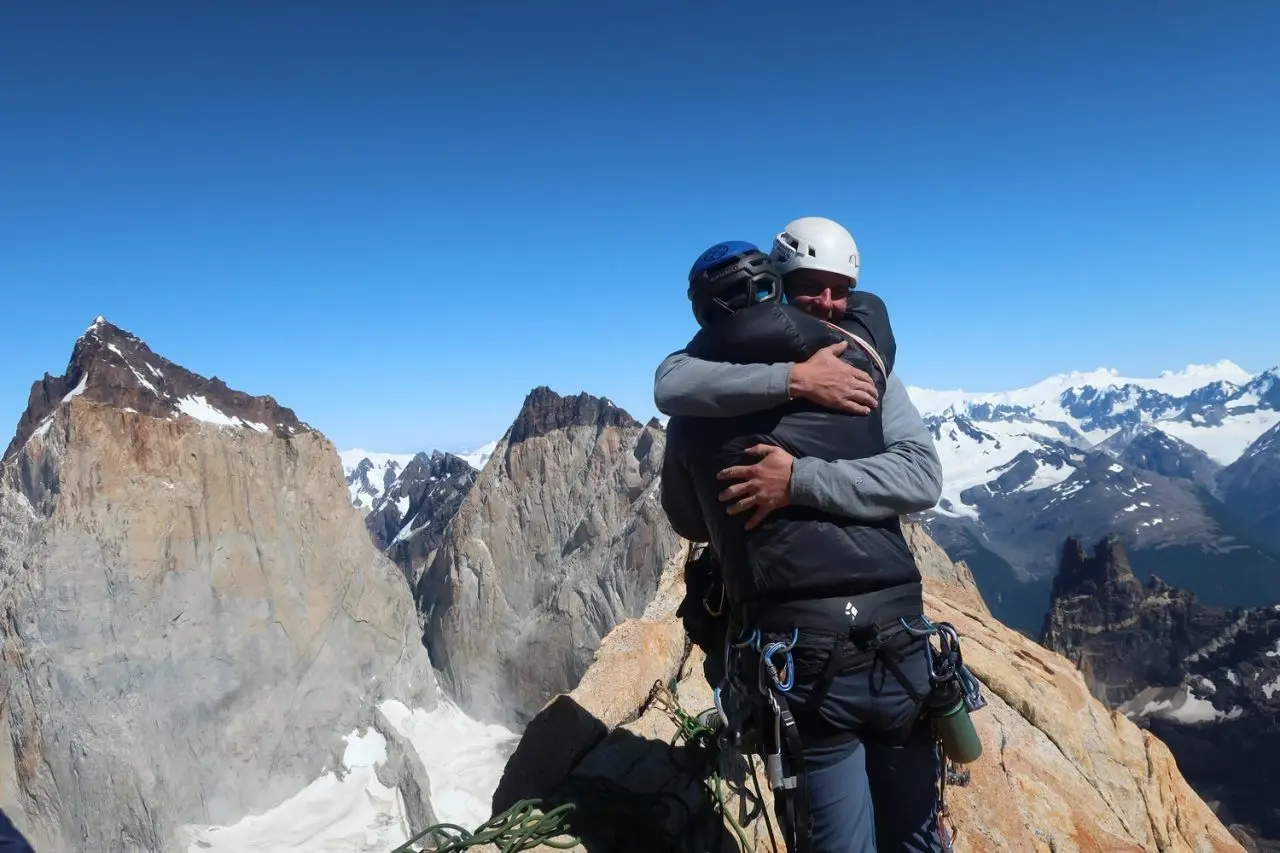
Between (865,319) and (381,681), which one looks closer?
(865,319)

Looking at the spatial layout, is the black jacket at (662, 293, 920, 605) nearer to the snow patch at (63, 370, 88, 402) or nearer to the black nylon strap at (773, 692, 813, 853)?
the black nylon strap at (773, 692, 813, 853)

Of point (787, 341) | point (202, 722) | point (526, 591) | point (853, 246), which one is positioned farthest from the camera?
point (526, 591)

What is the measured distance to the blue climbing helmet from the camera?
408 cm

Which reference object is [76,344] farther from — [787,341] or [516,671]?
[787,341]

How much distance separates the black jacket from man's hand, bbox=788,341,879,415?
0.26 ft

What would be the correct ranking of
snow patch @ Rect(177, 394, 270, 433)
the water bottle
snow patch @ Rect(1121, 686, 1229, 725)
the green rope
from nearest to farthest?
the water bottle < the green rope < snow patch @ Rect(177, 394, 270, 433) < snow patch @ Rect(1121, 686, 1229, 725)

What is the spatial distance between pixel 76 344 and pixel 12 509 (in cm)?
2273

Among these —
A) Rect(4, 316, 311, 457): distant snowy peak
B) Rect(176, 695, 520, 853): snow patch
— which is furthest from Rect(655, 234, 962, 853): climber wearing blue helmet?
Rect(4, 316, 311, 457): distant snowy peak

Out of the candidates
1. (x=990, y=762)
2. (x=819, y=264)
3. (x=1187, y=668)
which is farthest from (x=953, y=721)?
(x=1187, y=668)

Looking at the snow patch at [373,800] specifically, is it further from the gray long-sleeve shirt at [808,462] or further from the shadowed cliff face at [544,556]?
the gray long-sleeve shirt at [808,462]

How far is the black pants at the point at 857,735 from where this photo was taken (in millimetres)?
3881

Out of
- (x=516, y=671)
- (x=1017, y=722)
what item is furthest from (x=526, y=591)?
(x=1017, y=722)

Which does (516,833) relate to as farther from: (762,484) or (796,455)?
(796,455)

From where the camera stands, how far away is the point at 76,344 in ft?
240
